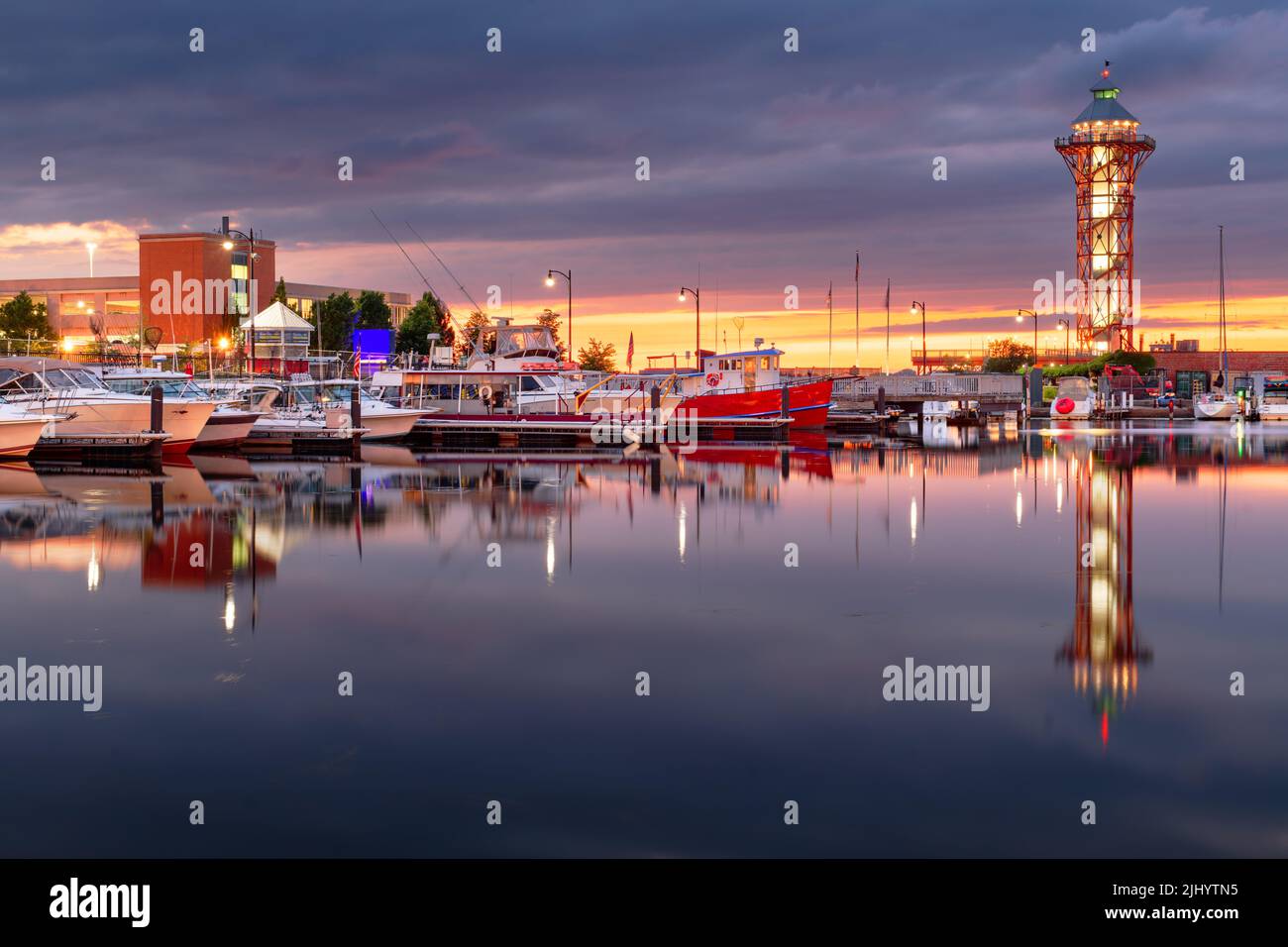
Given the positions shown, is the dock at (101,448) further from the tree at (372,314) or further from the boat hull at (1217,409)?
the tree at (372,314)

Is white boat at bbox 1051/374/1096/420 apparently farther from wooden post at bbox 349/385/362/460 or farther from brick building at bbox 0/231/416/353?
brick building at bbox 0/231/416/353

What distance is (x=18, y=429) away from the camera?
42.4 m

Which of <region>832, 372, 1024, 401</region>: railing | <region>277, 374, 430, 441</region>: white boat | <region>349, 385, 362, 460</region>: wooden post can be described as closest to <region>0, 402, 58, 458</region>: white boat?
<region>349, 385, 362, 460</region>: wooden post

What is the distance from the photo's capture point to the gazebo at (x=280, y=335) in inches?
3034

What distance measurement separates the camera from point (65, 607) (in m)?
17.3

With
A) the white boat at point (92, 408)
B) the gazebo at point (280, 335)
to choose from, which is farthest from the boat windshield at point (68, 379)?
the gazebo at point (280, 335)

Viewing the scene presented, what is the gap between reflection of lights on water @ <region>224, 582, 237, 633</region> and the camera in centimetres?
1611

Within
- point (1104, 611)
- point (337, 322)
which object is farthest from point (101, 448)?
point (337, 322)

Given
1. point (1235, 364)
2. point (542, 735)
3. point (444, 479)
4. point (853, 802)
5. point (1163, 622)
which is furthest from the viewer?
point (1235, 364)

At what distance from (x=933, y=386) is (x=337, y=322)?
180ft
